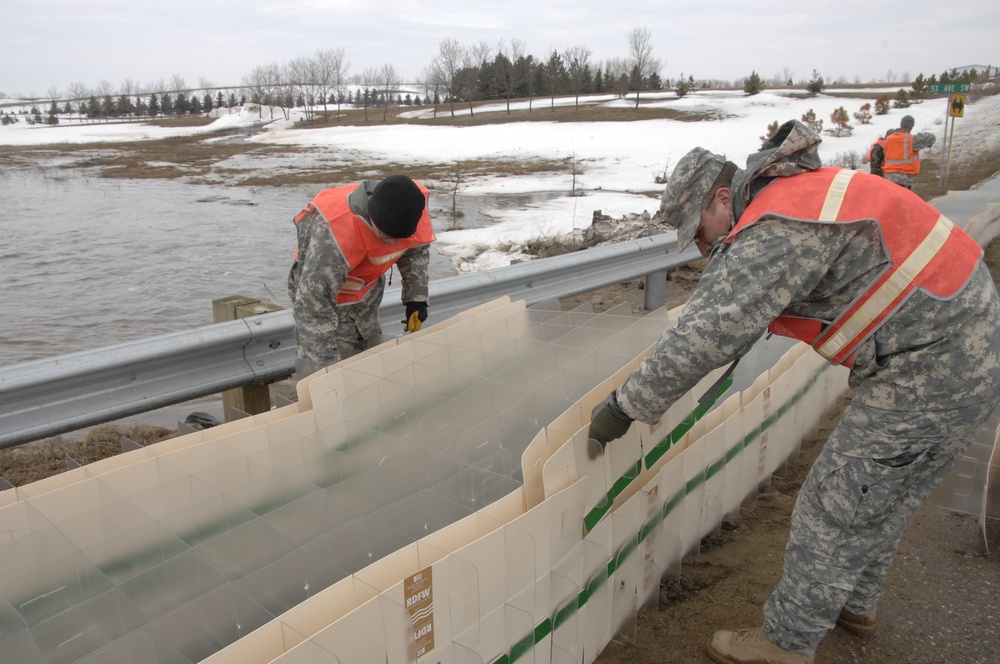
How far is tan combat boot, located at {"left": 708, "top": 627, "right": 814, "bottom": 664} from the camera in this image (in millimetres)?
2344

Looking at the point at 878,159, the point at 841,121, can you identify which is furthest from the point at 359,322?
the point at 841,121

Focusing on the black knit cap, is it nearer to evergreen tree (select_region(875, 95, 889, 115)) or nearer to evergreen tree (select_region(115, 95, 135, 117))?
evergreen tree (select_region(875, 95, 889, 115))

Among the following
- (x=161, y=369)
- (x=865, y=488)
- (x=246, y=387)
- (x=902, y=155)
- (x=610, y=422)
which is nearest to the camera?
(x=610, y=422)

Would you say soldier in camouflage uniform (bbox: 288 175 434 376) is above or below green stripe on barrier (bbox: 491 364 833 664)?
above

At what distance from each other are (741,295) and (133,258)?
35.8 feet

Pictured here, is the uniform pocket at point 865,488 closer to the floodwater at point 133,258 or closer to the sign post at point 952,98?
the floodwater at point 133,258

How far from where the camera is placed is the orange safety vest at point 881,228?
199cm

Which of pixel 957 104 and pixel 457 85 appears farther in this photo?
pixel 457 85

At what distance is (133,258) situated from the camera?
427 inches

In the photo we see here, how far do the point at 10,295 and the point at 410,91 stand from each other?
11435 cm

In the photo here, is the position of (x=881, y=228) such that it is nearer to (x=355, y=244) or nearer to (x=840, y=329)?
(x=840, y=329)

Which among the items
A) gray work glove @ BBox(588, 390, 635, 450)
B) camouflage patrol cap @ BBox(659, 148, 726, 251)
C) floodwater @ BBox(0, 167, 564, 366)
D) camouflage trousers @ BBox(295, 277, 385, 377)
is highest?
camouflage patrol cap @ BBox(659, 148, 726, 251)

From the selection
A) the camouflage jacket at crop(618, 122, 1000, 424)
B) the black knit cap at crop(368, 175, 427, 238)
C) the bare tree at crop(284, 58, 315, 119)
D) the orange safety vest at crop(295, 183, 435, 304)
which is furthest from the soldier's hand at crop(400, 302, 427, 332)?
the bare tree at crop(284, 58, 315, 119)

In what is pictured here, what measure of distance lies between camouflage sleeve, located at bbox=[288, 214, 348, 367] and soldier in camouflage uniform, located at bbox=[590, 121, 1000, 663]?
1.67 metres
